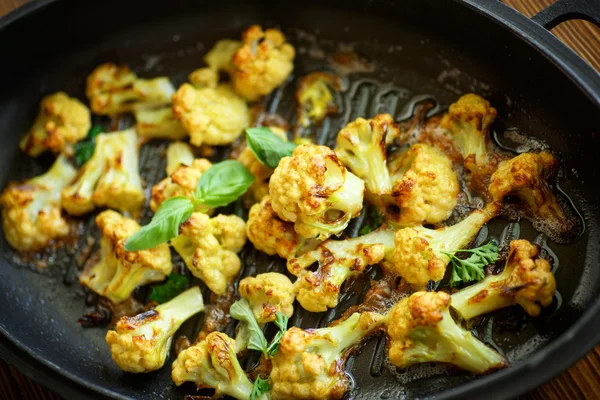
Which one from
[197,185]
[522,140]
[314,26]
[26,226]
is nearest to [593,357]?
[522,140]

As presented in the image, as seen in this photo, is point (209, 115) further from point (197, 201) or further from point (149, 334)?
point (149, 334)

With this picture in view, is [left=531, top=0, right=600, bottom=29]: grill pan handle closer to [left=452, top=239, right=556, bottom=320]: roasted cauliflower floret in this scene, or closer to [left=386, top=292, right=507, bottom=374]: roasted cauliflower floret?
[left=452, top=239, right=556, bottom=320]: roasted cauliflower floret

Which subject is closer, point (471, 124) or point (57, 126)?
point (471, 124)

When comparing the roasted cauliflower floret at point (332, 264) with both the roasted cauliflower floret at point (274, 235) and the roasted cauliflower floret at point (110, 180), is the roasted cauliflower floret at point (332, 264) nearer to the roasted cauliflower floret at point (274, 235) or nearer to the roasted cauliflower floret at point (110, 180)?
the roasted cauliflower floret at point (274, 235)

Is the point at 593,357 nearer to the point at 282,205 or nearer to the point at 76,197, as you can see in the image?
the point at 282,205

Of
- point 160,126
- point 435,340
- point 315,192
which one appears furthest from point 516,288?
point 160,126
